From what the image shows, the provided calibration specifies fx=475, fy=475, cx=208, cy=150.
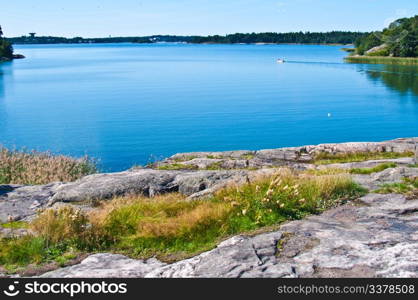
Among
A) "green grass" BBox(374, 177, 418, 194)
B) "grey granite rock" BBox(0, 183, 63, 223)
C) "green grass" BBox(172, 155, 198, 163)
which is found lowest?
"green grass" BBox(172, 155, 198, 163)

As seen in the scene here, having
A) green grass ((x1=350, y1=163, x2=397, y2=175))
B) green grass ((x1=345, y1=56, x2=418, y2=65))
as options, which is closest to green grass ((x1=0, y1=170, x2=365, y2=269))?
green grass ((x1=350, y1=163, x2=397, y2=175))

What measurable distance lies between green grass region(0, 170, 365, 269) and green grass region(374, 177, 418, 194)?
1.23 meters

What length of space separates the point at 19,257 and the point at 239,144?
113 ft

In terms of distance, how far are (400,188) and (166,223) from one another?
606 cm

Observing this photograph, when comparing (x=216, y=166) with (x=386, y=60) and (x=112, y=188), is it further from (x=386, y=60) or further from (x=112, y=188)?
(x=386, y=60)

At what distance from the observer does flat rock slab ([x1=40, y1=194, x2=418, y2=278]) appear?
23.9ft

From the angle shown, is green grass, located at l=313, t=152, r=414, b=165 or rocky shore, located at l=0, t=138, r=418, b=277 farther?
green grass, located at l=313, t=152, r=414, b=165

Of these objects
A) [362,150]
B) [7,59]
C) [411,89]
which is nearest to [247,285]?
[362,150]

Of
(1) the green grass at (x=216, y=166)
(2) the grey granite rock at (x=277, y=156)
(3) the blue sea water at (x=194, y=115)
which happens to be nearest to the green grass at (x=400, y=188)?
(2) the grey granite rock at (x=277, y=156)

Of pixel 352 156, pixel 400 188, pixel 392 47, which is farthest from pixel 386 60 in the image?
pixel 400 188

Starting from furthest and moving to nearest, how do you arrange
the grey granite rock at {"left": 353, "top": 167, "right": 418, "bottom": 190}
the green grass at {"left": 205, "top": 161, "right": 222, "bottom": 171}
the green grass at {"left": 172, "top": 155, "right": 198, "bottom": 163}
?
the green grass at {"left": 172, "top": 155, "right": 198, "bottom": 163}, the green grass at {"left": 205, "top": 161, "right": 222, "bottom": 171}, the grey granite rock at {"left": 353, "top": 167, "right": 418, "bottom": 190}

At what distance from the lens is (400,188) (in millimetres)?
11703

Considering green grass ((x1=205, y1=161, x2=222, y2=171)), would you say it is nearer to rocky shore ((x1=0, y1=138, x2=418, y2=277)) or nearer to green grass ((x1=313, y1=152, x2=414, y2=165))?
green grass ((x1=313, y1=152, x2=414, y2=165))

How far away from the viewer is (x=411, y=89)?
77.8m
